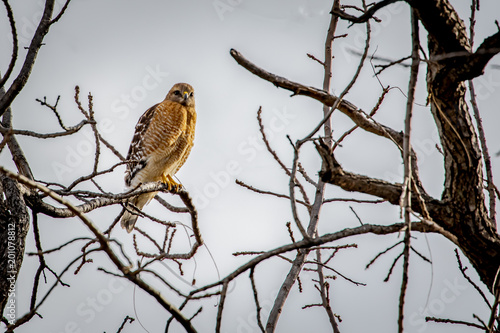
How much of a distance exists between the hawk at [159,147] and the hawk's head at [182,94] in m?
0.13

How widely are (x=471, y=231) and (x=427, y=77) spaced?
1007 mm

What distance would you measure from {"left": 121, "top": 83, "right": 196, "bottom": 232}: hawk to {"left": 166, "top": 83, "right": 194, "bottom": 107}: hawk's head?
13 centimetres

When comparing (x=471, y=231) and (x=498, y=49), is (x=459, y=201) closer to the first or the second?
(x=471, y=231)

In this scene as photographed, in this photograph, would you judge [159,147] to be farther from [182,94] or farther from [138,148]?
[182,94]

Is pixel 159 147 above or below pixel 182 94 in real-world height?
below

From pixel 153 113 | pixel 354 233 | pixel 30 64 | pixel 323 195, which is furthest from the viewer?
pixel 153 113

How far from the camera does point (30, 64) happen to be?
11.2 feet

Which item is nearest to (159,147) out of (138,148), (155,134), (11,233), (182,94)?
(155,134)

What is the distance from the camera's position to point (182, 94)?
770cm

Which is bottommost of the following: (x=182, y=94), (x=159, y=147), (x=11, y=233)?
(x=11, y=233)

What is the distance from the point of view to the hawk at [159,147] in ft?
A: 22.9

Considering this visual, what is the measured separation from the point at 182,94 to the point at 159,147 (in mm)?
1128

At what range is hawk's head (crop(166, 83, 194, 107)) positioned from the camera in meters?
7.59

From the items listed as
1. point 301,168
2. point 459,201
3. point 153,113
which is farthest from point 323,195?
point 153,113
